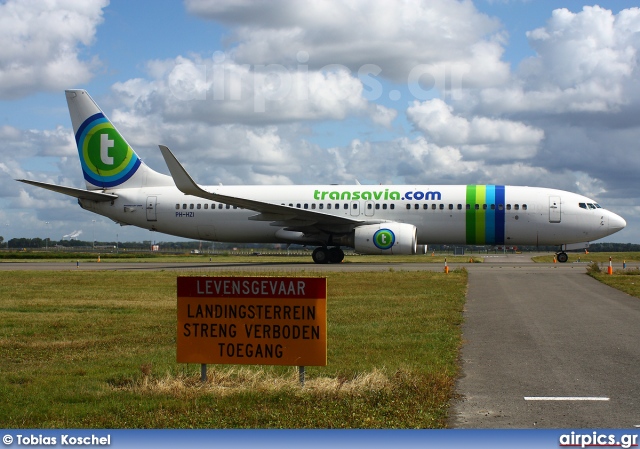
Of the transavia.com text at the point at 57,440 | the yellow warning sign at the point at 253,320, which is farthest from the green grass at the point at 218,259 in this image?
the transavia.com text at the point at 57,440

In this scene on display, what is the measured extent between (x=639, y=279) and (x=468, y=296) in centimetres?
833

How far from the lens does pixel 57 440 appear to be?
548 centimetres

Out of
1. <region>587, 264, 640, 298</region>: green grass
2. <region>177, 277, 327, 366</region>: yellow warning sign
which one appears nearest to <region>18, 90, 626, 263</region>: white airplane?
<region>587, 264, 640, 298</region>: green grass

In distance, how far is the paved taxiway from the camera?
6.54 meters

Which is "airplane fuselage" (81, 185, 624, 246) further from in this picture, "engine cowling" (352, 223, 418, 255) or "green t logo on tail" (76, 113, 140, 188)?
"engine cowling" (352, 223, 418, 255)

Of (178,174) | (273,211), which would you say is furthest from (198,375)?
(273,211)

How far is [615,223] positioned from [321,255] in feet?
42.8

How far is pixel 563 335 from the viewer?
11.6 meters

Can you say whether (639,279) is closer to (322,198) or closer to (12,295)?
(322,198)

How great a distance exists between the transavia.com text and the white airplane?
78.7ft

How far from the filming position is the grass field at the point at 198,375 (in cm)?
645

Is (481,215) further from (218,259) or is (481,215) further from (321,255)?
(218,259)

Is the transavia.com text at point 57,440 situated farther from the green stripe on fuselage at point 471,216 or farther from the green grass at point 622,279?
the green stripe on fuselage at point 471,216

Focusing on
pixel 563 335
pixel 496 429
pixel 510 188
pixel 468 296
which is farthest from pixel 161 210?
pixel 496 429
